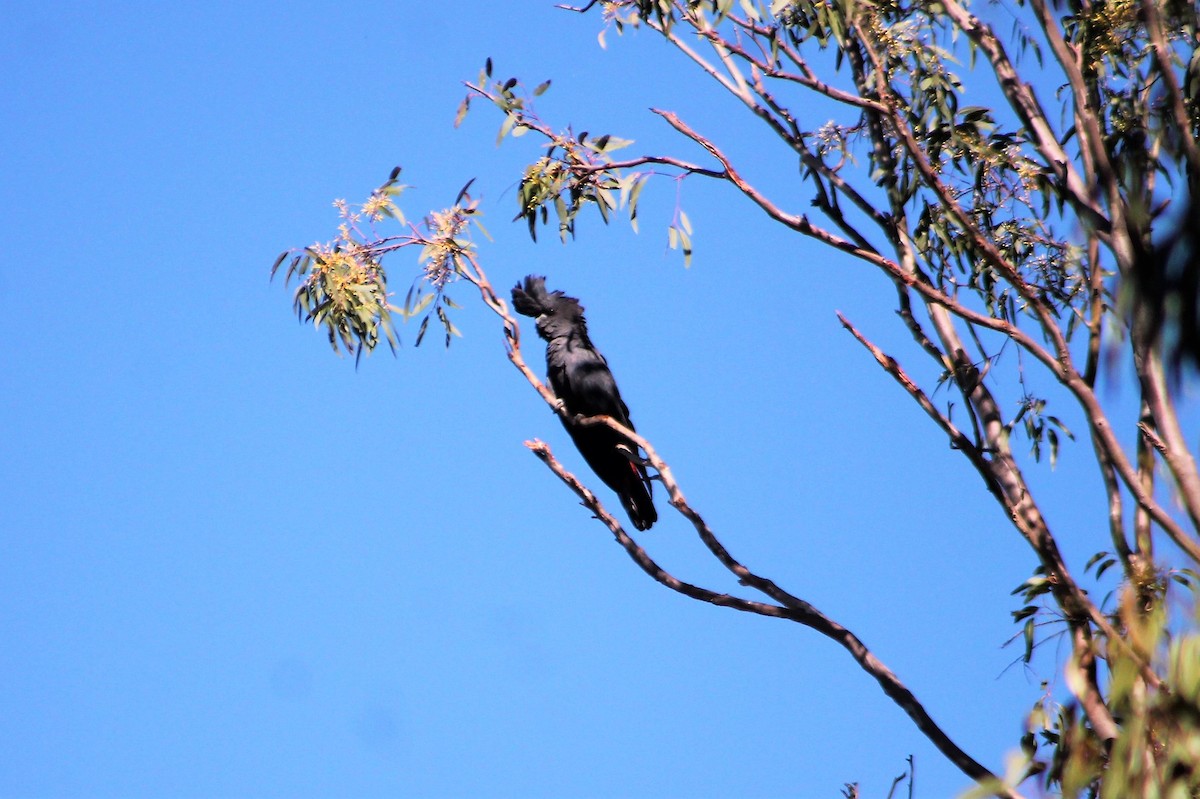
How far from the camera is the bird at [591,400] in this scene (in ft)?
16.8

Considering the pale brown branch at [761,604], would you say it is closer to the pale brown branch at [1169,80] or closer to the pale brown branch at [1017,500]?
the pale brown branch at [1017,500]

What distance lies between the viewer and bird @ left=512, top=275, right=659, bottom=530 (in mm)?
A: 5105

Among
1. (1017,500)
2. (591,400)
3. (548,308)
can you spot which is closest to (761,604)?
(1017,500)

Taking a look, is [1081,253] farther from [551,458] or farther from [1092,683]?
[551,458]

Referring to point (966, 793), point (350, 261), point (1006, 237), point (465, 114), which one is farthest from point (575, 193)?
point (966, 793)

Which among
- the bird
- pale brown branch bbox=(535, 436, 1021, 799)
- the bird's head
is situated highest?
the bird's head

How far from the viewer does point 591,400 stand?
5.18 meters

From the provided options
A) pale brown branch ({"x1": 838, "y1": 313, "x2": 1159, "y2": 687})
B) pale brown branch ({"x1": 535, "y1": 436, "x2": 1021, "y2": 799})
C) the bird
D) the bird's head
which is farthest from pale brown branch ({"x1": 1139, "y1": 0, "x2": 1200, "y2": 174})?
the bird's head

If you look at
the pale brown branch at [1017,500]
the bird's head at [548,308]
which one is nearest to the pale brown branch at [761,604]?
the pale brown branch at [1017,500]

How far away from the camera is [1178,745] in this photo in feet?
6.77

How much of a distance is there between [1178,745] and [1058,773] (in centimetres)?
107

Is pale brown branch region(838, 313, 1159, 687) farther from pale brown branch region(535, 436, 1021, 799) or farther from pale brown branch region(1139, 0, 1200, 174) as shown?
pale brown branch region(1139, 0, 1200, 174)

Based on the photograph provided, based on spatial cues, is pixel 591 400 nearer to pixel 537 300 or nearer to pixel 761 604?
pixel 537 300

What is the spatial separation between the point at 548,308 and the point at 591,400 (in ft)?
1.79
